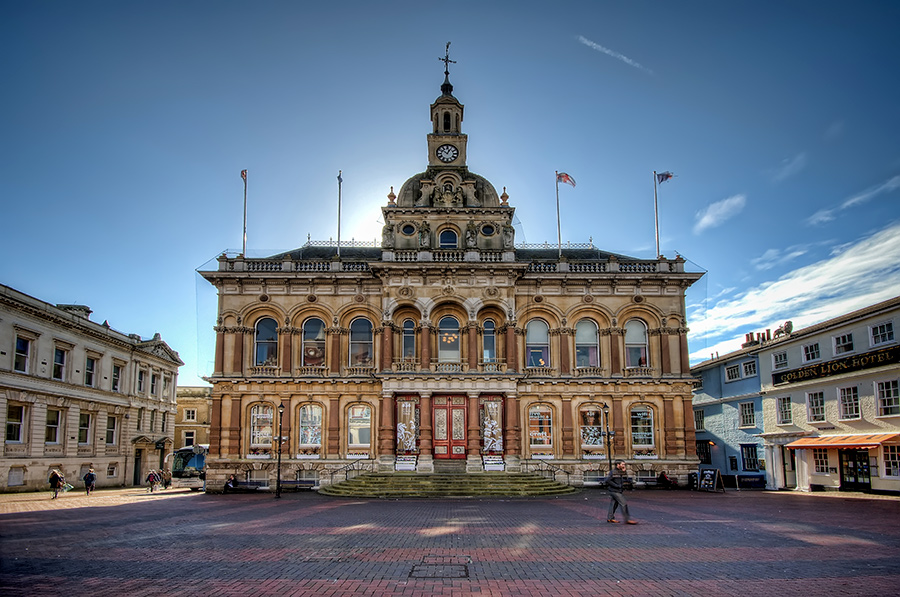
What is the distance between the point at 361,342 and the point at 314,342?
2.54 m

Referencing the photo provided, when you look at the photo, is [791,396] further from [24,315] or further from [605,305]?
[24,315]

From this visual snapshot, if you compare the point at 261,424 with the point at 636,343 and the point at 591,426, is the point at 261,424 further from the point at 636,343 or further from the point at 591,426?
the point at 636,343

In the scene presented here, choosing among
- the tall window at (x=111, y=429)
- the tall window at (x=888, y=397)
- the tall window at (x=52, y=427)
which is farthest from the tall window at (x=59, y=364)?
the tall window at (x=888, y=397)

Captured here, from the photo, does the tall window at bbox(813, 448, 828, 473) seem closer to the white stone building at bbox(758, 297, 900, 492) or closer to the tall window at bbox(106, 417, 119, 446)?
the white stone building at bbox(758, 297, 900, 492)

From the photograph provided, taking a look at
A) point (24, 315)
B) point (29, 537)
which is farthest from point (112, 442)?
point (29, 537)

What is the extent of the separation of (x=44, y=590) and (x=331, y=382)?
24571mm

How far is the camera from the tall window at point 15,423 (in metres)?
32.4

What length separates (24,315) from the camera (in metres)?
33.2

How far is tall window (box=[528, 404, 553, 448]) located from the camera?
34.6 meters

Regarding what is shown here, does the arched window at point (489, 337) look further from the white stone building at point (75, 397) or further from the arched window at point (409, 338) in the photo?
the white stone building at point (75, 397)

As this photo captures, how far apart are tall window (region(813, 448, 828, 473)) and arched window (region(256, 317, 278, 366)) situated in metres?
27.8

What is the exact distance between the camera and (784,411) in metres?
34.9

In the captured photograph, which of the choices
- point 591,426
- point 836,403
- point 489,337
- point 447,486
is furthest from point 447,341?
point 836,403

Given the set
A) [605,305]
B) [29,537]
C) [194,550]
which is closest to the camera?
[194,550]
